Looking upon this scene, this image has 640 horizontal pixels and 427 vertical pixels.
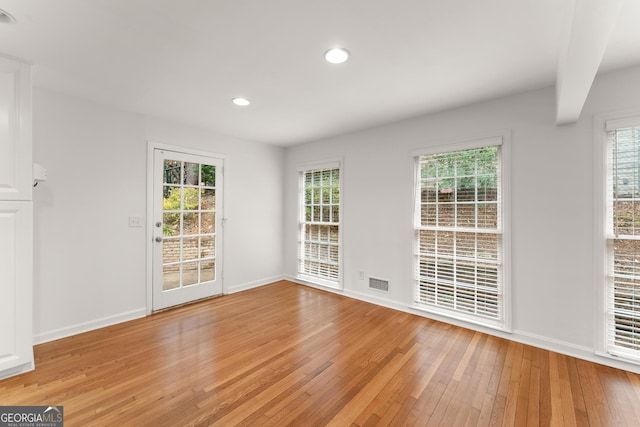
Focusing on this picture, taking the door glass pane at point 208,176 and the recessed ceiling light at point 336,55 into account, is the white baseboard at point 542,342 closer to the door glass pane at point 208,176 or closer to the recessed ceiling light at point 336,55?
the recessed ceiling light at point 336,55

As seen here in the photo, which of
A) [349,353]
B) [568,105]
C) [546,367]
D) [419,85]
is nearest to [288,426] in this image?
[349,353]

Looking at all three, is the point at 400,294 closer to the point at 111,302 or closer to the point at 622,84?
the point at 622,84

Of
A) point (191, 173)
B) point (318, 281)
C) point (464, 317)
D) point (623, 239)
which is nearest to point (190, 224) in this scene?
point (191, 173)

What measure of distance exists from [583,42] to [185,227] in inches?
162

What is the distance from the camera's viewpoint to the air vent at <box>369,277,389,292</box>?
12.3ft

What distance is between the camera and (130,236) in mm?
3303

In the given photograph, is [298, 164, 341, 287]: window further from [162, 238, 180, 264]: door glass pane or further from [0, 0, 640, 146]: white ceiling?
[162, 238, 180, 264]: door glass pane

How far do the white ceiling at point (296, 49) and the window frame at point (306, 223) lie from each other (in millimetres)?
1349

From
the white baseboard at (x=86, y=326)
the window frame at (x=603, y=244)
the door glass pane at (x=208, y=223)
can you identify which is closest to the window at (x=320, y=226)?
the door glass pane at (x=208, y=223)

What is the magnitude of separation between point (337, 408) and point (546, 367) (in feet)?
5.98

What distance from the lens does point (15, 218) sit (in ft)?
7.08


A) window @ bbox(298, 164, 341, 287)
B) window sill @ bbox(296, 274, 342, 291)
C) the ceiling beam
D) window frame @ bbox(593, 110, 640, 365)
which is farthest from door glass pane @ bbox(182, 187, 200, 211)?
window frame @ bbox(593, 110, 640, 365)

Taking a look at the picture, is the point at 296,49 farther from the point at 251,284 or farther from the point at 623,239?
the point at 251,284

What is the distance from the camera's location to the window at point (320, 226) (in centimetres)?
442
